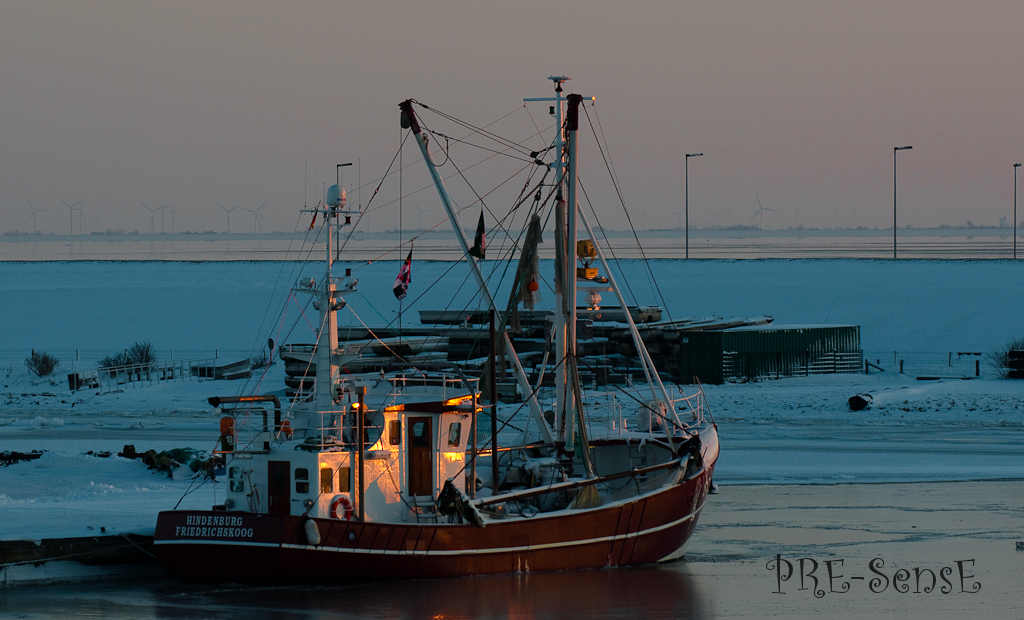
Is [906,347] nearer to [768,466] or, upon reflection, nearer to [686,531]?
[768,466]

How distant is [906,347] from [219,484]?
1852 inches

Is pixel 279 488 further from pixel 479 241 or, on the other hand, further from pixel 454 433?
pixel 479 241

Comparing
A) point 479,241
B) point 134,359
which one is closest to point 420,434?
point 479,241

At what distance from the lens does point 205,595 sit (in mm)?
21047

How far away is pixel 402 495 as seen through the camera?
2266 cm

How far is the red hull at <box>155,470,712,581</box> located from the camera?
68.2 ft

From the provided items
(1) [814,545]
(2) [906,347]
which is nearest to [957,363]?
(2) [906,347]

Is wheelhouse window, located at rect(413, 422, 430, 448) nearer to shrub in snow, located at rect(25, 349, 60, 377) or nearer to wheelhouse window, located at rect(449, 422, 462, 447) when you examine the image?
wheelhouse window, located at rect(449, 422, 462, 447)

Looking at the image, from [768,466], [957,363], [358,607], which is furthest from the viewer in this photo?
[957,363]

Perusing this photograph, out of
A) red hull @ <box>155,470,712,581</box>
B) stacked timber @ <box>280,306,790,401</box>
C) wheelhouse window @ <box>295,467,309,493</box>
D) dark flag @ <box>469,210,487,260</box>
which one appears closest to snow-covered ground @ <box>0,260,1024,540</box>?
stacked timber @ <box>280,306,790,401</box>

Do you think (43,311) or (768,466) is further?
(43,311)

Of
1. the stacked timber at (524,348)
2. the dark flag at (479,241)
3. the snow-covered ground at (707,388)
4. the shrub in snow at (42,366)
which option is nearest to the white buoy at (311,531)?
the snow-covered ground at (707,388)

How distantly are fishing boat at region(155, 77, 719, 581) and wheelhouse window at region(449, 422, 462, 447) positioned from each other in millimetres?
33

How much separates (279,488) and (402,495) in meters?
2.33
